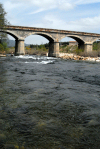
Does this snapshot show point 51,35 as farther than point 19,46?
Yes

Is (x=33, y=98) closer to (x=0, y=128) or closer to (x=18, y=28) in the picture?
(x=0, y=128)

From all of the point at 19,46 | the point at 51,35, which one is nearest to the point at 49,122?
the point at 19,46

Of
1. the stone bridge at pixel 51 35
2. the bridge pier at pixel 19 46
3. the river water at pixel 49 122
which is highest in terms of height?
the stone bridge at pixel 51 35

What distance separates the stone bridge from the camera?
1368 inches

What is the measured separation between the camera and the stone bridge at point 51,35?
34.7 m

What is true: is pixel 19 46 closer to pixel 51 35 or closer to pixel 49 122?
pixel 51 35

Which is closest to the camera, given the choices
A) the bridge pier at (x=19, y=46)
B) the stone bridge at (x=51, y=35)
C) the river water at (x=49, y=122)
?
the river water at (x=49, y=122)

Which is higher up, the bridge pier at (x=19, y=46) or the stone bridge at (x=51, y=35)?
the stone bridge at (x=51, y=35)

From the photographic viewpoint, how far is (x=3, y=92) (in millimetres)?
5055

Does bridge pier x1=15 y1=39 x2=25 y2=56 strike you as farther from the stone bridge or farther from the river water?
the river water

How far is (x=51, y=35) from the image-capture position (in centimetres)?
3756

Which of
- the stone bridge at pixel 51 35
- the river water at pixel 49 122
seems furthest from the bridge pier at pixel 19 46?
the river water at pixel 49 122

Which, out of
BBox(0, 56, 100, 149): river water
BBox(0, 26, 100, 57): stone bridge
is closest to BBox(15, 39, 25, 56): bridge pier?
BBox(0, 26, 100, 57): stone bridge

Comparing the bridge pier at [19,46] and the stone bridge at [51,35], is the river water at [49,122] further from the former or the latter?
the bridge pier at [19,46]
